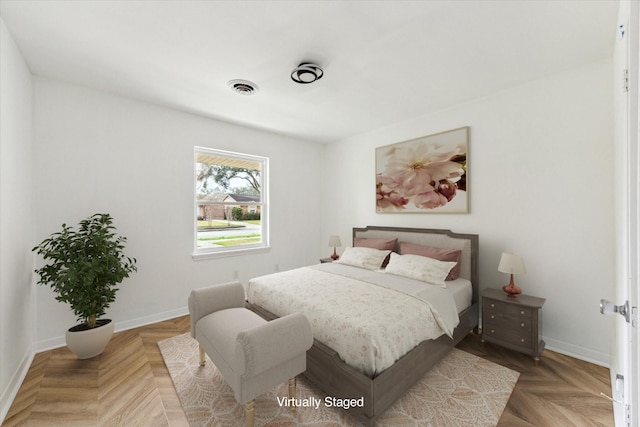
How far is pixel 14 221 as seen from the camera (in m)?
2.12

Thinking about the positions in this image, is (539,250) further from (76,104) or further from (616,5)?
(76,104)

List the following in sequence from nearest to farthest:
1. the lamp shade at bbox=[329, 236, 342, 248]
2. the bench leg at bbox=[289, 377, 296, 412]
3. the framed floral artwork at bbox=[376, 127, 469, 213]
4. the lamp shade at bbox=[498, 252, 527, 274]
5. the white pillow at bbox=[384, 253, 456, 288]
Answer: the bench leg at bbox=[289, 377, 296, 412] → the lamp shade at bbox=[498, 252, 527, 274] → the white pillow at bbox=[384, 253, 456, 288] → the framed floral artwork at bbox=[376, 127, 469, 213] → the lamp shade at bbox=[329, 236, 342, 248]

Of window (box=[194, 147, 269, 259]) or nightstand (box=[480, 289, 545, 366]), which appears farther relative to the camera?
window (box=[194, 147, 269, 259])

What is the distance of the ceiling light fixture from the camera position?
2318mm

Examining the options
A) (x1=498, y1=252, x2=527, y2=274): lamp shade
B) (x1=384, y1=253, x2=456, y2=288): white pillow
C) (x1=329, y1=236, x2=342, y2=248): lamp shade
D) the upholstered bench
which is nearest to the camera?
the upholstered bench

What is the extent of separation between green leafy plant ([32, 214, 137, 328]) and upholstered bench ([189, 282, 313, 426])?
43.5 inches

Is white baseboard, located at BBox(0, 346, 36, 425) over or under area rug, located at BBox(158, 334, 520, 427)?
over

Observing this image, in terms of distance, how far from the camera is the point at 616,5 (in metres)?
1.70

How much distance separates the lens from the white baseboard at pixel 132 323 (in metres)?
2.61

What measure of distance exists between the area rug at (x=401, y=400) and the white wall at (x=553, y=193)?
935mm

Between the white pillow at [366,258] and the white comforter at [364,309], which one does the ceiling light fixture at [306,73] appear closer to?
the white comforter at [364,309]

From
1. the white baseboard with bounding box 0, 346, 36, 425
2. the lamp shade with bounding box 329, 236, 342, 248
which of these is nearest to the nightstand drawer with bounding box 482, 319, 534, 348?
the lamp shade with bounding box 329, 236, 342, 248

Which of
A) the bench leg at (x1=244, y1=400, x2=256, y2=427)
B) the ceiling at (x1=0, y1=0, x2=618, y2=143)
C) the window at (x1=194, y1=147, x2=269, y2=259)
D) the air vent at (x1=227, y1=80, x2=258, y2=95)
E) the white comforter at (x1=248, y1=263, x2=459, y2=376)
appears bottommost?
the bench leg at (x1=244, y1=400, x2=256, y2=427)

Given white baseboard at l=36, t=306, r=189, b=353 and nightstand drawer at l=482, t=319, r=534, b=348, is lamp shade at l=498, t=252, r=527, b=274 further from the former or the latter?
white baseboard at l=36, t=306, r=189, b=353
